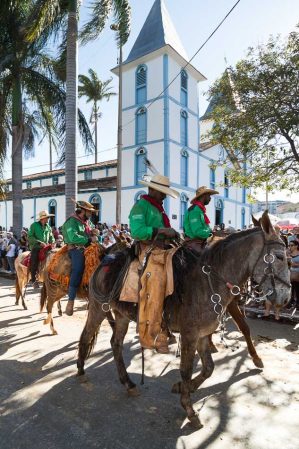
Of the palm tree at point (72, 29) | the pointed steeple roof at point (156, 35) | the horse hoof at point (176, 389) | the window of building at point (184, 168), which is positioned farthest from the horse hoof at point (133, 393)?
the pointed steeple roof at point (156, 35)

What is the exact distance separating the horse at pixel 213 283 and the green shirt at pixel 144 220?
1.49 ft

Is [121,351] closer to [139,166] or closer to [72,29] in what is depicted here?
[72,29]

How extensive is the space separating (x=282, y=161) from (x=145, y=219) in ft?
30.1

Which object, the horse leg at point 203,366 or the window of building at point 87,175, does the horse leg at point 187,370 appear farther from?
the window of building at point 87,175

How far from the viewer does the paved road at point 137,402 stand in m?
3.31

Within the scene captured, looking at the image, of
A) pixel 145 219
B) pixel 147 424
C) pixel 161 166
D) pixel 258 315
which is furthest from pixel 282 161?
pixel 161 166

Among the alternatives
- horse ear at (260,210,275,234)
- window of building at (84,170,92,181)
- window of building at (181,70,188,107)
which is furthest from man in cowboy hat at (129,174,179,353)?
window of building at (84,170,92,181)

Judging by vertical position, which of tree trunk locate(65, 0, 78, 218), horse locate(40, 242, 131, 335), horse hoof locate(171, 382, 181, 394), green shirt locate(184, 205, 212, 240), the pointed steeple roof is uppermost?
the pointed steeple roof

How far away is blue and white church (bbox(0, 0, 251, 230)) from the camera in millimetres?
23797

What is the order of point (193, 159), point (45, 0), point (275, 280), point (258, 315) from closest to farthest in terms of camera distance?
point (275, 280) < point (258, 315) < point (45, 0) < point (193, 159)

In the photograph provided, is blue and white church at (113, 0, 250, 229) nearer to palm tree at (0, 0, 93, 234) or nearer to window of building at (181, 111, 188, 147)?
window of building at (181, 111, 188, 147)

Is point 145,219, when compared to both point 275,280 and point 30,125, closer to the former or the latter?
point 275,280

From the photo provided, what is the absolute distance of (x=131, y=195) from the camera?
2495 centimetres

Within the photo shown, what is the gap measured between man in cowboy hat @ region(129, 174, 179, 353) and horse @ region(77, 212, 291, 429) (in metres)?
0.18
